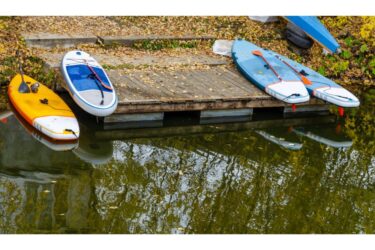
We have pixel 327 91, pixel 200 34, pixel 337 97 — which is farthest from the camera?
pixel 200 34

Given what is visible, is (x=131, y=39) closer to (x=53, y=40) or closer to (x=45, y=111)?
(x=53, y=40)

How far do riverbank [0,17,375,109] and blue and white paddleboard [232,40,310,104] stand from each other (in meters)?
0.95

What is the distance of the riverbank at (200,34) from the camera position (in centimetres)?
1541

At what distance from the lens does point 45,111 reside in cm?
1269

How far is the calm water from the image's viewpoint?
402 inches

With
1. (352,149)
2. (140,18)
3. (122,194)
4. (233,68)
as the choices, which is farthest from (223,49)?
(122,194)

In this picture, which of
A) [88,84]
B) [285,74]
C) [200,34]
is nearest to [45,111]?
[88,84]

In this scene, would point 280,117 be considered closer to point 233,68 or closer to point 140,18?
point 233,68

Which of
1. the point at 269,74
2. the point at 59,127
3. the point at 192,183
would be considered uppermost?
the point at 269,74

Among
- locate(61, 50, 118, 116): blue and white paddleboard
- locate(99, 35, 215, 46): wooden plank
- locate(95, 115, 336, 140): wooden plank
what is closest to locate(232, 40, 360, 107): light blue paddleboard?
locate(95, 115, 336, 140): wooden plank

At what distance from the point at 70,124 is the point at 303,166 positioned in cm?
400

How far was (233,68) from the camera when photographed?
15.7 metres

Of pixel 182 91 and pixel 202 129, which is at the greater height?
pixel 182 91

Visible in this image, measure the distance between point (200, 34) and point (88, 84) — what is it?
469 centimetres
